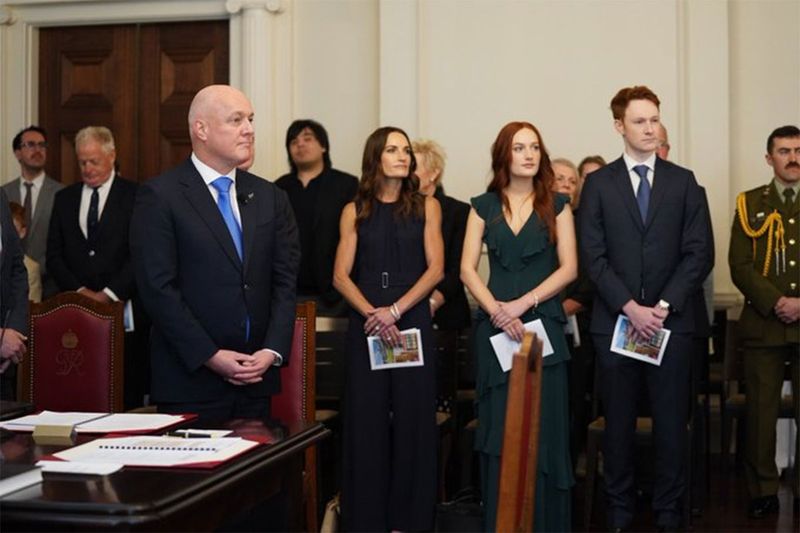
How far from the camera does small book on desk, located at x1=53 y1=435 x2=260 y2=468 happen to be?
6.82 feet

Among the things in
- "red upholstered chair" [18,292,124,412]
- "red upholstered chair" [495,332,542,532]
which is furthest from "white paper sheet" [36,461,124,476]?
"red upholstered chair" [18,292,124,412]

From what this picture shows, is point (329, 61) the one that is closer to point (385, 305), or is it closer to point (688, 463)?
point (385, 305)

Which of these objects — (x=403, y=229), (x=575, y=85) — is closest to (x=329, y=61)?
(x=575, y=85)

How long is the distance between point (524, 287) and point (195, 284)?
1.59 metres

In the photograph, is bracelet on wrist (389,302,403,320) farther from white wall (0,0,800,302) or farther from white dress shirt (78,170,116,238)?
white wall (0,0,800,302)

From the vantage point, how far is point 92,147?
5922 mm

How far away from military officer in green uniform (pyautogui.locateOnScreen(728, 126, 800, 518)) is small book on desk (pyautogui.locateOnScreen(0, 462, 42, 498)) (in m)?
3.99

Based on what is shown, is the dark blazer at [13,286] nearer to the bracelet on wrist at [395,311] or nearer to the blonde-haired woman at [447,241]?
the bracelet on wrist at [395,311]

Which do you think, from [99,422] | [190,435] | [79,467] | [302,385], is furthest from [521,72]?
[79,467]

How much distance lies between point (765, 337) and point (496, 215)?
4.82 feet

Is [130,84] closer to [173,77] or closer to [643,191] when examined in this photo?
[173,77]

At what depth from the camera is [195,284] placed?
3.52m

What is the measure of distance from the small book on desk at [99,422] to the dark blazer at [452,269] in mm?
2773

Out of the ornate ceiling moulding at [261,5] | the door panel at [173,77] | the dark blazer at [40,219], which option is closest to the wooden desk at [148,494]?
the dark blazer at [40,219]
